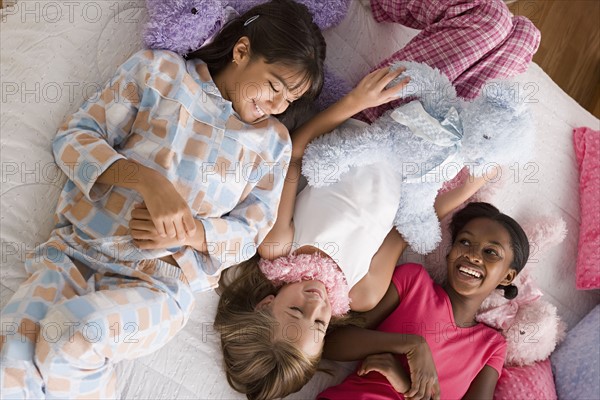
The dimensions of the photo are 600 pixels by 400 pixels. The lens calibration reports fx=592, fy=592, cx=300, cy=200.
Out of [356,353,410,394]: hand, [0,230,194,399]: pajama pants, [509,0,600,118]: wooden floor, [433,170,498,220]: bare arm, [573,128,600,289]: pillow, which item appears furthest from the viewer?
[509,0,600,118]: wooden floor

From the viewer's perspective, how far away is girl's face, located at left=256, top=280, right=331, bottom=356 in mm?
1188

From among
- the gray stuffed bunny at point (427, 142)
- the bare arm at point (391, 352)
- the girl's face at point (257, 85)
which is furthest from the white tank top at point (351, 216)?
the girl's face at point (257, 85)

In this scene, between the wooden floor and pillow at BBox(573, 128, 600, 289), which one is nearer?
pillow at BBox(573, 128, 600, 289)

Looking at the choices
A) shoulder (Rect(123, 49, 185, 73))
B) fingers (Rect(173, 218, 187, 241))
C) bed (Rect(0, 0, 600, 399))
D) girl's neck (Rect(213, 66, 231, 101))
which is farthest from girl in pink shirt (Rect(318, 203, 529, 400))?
shoulder (Rect(123, 49, 185, 73))

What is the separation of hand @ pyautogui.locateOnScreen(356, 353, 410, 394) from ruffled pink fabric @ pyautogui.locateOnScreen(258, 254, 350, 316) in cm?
13

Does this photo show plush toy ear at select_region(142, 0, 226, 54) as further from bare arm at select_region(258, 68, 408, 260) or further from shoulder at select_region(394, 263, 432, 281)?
shoulder at select_region(394, 263, 432, 281)

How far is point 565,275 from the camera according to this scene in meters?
1.61

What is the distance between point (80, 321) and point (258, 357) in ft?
1.24

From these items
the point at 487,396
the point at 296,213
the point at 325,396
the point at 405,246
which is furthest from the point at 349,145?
the point at 487,396

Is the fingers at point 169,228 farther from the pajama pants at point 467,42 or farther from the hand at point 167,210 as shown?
the pajama pants at point 467,42

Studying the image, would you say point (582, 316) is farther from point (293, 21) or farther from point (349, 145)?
point (293, 21)

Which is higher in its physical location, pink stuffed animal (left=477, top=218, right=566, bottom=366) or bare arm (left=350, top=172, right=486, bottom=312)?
bare arm (left=350, top=172, right=486, bottom=312)

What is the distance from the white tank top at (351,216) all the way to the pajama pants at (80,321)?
0.31 m

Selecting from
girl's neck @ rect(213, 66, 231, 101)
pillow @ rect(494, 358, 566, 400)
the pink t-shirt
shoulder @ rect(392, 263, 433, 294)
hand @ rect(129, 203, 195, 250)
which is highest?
girl's neck @ rect(213, 66, 231, 101)
